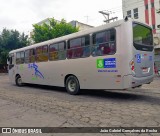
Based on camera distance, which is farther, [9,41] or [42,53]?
[9,41]

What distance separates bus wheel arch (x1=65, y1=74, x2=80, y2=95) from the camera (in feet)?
31.0

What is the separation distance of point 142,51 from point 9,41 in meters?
30.0

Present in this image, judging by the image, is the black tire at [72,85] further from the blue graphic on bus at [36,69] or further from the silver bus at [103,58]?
the blue graphic on bus at [36,69]

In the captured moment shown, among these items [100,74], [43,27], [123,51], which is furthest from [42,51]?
[43,27]

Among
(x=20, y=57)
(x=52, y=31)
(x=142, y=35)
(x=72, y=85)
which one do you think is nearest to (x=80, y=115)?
(x=72, y=85)

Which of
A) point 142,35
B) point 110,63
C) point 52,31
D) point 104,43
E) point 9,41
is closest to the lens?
point 110,63

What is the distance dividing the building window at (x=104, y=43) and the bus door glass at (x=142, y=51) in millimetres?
838

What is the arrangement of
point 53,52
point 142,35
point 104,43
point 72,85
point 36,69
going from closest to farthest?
1. point 104,43
2. point 142,35
3. point 72,85
4. point 53,52
5. point 36,69

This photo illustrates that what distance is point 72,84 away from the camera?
986 cm

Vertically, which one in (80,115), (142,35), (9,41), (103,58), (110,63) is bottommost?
(80,115)

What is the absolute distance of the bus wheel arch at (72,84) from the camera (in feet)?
31.0

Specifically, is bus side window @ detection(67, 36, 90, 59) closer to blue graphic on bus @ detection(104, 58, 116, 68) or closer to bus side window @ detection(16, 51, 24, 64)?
blue graphic on bus @ detection(104, 58, 116, 68)

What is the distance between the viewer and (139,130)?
4.47 meters

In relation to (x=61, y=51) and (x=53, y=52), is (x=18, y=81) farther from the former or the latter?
(x=61, y=51)
